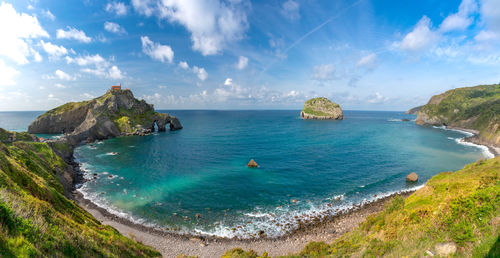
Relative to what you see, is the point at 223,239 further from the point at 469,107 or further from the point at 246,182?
the point at 469,107


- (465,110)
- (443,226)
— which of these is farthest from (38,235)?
(465,110)

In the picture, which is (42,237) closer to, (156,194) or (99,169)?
(156,194)

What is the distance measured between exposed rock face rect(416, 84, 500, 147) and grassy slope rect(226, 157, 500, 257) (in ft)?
384

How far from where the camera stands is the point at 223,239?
27.9 m

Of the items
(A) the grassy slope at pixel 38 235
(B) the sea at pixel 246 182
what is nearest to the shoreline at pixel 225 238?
(B) the sea at pixel 246 182

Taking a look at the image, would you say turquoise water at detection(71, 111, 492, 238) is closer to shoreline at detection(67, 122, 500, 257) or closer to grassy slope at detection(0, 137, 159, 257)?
shoreline at detection(67, 122, 500, 257)

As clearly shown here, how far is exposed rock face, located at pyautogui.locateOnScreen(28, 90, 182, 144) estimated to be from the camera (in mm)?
104812

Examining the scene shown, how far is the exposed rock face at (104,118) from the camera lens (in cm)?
10481

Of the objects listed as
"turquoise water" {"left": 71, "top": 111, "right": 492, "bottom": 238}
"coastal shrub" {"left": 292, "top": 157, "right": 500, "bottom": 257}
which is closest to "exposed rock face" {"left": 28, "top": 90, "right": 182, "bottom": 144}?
"turquoise water" {"left": 71, "top": 111, "right": 492, "bottom": 238}

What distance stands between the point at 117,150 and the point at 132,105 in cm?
6196

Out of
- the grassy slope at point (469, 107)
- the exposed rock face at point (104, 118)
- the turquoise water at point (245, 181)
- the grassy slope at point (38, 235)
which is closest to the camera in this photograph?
the grassy slope at point (38, 235)

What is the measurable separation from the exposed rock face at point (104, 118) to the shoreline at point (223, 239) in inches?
3595

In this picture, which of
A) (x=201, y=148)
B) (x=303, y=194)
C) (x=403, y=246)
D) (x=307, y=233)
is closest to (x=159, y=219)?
(x=307, y=233)

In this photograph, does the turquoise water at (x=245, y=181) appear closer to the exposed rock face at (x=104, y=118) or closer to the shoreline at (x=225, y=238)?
the shoreline at (x=225, y=238)
